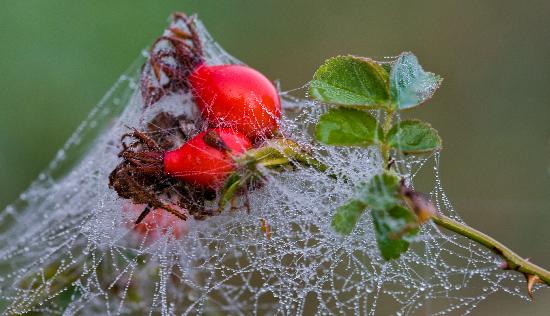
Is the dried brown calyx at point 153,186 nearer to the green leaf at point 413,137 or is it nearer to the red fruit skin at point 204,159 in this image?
the red fruit skin at point 204,159

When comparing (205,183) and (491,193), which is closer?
(205,183)

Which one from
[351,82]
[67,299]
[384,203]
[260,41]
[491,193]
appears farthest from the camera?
[260,41]

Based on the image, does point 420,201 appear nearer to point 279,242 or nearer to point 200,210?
point 200,210

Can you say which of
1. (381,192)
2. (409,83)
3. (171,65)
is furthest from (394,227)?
(171,65)

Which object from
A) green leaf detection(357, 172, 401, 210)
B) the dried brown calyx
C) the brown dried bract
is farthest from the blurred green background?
green leaf detection(357, 172, 401, 210)

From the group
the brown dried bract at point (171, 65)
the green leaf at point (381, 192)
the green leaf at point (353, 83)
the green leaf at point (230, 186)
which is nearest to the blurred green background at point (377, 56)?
the brown dried bract at point (171, 65)

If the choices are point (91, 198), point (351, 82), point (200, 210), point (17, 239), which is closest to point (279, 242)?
point (200, 210)
